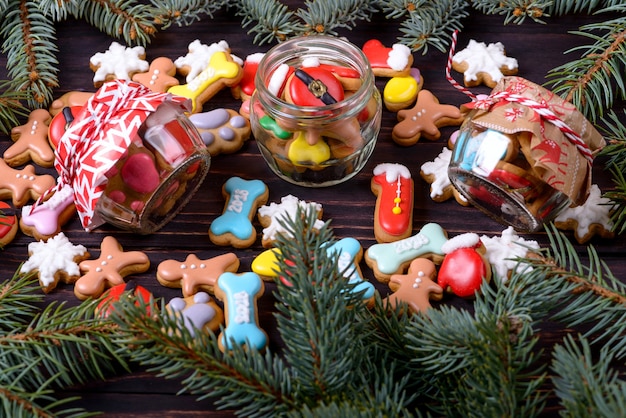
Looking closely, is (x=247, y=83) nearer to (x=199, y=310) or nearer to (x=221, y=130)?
(x=221, y=130)

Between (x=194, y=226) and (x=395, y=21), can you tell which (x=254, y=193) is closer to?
(x=194, y=226)

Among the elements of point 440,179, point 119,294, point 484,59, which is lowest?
point 119,294

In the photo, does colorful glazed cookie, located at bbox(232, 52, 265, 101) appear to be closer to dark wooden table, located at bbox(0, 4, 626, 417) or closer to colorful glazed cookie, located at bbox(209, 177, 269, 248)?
dark wooden table, located at bbox(0, 4, 626, 417)

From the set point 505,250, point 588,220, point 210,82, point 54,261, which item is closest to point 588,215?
point 588,220

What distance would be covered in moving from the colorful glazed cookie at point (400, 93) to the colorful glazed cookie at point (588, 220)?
32cm

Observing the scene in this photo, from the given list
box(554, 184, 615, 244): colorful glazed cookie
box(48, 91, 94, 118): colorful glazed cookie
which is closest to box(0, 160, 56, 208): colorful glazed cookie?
box(48, 91, 94, 118): colorful glazed cookie

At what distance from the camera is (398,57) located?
134cm

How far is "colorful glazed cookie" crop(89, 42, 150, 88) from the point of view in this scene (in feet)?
4.47

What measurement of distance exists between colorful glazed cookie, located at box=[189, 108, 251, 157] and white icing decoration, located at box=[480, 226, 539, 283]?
0.42 meters

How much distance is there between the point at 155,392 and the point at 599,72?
825mm

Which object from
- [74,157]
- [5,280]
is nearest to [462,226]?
[74,157]

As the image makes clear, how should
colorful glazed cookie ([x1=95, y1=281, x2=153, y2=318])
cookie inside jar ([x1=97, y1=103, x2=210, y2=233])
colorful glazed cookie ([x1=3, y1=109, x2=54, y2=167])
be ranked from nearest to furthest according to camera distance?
colorful glazed cookie ([x1=95, y1=281, x2=153, y2=318]) < cookie inside jar ([x1=97, y1=103, x2=210, y2=233]) < colorful glazed cookie ([x1=3, y1=109, x2=54, y2=167])

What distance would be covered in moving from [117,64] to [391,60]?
473 millimetres

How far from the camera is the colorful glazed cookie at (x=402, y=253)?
1.16 m
